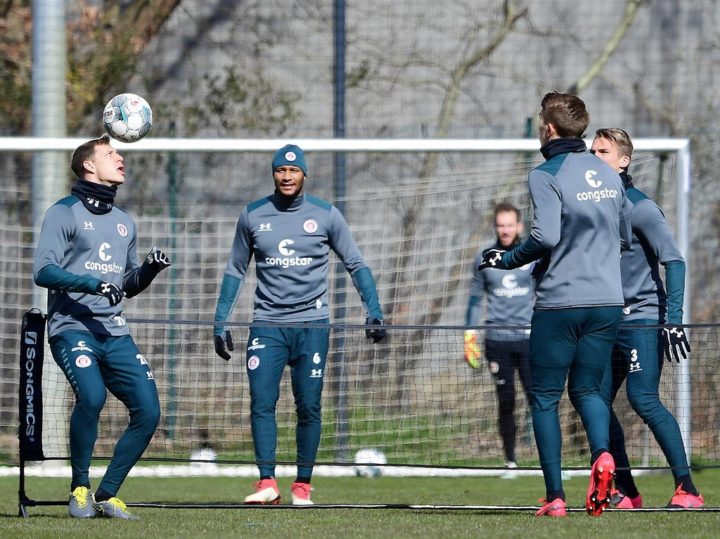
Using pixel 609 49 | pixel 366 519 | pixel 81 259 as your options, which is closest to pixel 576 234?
pixel 366 519

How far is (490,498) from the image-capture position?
349 inches

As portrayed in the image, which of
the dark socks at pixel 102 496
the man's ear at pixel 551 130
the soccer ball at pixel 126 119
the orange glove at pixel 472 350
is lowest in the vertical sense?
the dark socks at pixel 102 496

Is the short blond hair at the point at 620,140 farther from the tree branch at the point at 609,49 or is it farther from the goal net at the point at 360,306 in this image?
the tree branch at the point at 609,49

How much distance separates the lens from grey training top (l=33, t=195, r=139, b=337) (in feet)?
22.7

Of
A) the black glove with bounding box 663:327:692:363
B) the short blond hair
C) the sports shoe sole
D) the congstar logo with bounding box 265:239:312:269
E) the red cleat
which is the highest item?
the short blond hair

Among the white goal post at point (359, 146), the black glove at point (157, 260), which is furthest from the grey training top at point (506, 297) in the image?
the black glove at point (157, 260)

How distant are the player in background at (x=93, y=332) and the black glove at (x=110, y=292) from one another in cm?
15

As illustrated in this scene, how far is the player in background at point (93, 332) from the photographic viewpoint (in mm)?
6914

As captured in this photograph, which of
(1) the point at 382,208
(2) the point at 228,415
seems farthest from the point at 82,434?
(1) the point at 382,208

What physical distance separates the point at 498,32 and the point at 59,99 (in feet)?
17.0

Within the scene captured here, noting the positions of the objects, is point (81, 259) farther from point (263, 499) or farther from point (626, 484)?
point (626, 484)

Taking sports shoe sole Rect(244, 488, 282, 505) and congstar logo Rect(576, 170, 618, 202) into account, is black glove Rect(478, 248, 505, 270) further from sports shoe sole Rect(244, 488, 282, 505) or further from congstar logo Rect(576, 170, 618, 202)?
sports shoe sole Rect(244, 488, 282, 505)

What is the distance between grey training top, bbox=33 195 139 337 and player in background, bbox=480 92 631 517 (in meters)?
2.00

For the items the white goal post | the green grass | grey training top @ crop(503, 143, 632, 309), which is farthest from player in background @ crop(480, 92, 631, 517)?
the white goal post
